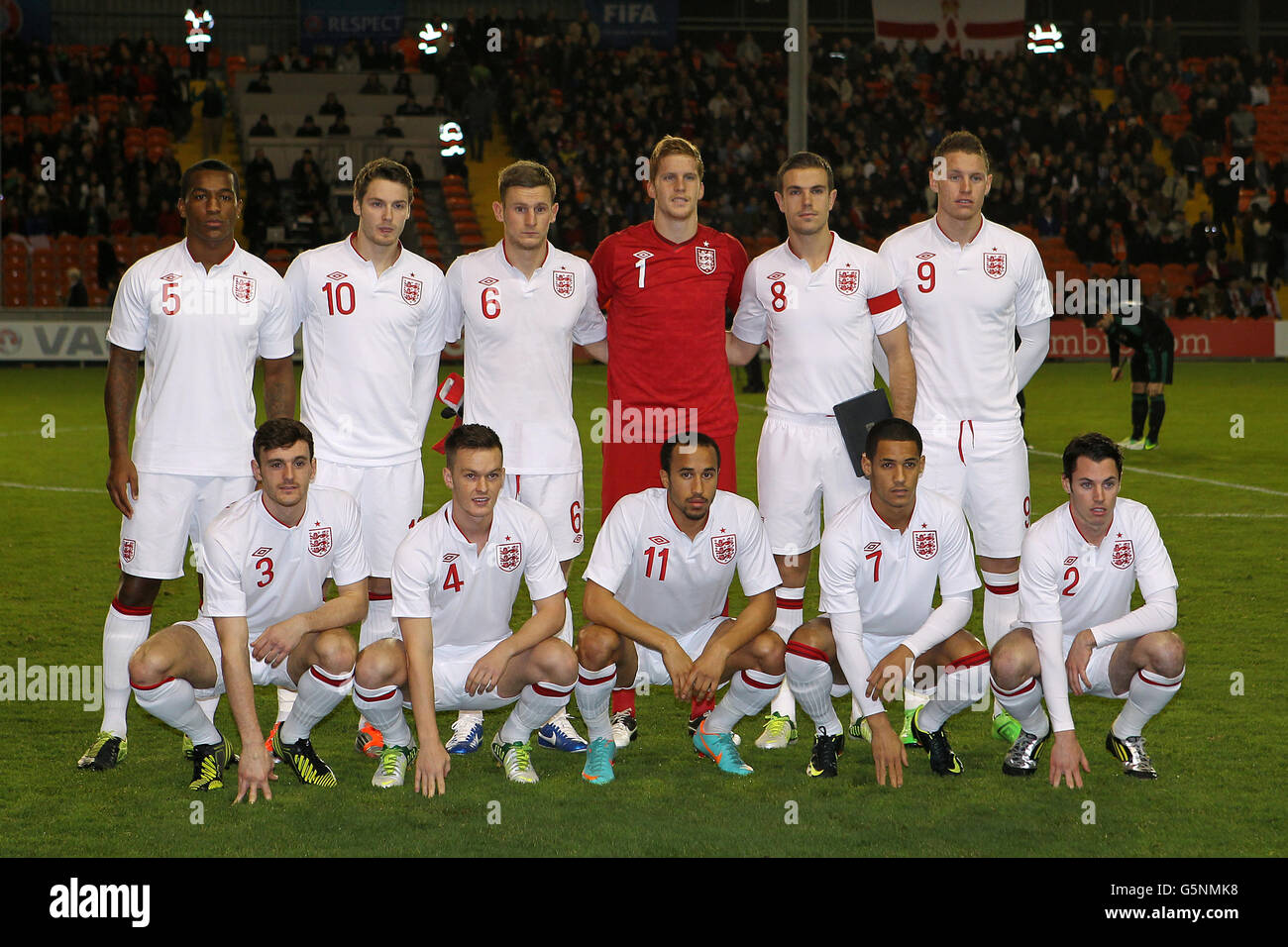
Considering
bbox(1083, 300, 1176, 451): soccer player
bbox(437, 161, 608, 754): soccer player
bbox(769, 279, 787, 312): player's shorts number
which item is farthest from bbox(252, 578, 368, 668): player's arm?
bbox(1083, 300, 1176, 451): soccer player

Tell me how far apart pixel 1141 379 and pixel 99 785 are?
11613 mm

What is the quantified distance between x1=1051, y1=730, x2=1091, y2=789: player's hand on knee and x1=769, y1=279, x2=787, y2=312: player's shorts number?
206cm

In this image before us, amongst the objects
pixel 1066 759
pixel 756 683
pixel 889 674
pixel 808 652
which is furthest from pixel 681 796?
pixel 1066 759

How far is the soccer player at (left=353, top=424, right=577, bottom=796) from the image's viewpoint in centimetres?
520

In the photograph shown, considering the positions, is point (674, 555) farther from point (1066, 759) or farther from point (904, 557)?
point (1066, 759)

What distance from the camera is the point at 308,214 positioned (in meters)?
24.1

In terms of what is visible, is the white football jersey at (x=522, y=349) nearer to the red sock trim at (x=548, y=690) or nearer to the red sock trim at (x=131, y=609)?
the red sock trim at (x=548, y=690)

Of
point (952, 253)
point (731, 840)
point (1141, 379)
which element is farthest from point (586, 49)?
point (731, 840)

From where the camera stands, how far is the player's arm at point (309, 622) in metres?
5.13

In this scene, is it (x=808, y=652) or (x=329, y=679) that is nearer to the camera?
(x=329, y=679)

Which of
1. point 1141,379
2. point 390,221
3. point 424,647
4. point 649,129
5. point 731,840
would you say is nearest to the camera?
point 731,840

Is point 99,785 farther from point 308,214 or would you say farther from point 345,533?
point 308,214

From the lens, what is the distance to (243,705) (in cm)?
491

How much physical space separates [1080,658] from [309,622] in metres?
2.82
